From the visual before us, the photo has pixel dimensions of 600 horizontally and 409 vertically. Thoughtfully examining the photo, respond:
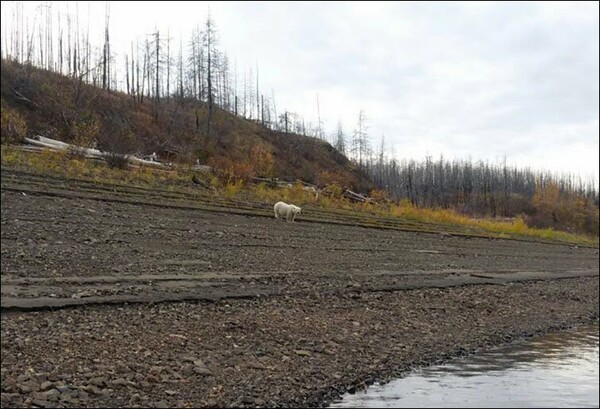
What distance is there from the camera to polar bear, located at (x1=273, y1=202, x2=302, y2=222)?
47.3 feet

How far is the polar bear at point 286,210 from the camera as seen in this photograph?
1442 cm

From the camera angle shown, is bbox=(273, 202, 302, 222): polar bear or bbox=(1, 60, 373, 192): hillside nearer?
bbox=(1, 60, 373, 192): hillside

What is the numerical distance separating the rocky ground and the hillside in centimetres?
113

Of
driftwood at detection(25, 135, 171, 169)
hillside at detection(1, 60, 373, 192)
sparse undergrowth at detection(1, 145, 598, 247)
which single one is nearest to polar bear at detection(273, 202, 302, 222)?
sparse undergrowth at detection(1, 145, 598, 247)

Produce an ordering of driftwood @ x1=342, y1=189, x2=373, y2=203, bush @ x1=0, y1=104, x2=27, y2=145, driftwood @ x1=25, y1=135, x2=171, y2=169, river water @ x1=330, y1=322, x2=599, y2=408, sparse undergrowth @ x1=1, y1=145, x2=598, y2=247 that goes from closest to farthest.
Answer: bush @ x1=0, y1=104, x2=27, y2=145 < river water @ x1=330, y1=322, x2=599, y2=408 < driftwood @ x1=25, y1=135, x2=171, y2=169 < sparse undergrowth @ x1=1, y1=145, x2=598, y2=247 < driftwood @ x1=342, y1=189, x2=373, y2=203

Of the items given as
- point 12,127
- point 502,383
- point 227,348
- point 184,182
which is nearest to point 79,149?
point 184,182

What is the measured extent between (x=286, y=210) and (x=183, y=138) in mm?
2982

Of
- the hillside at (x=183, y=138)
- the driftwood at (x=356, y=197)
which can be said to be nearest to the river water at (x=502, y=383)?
the driftwood at (x=356, y=197)

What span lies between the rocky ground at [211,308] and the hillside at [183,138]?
1133 millimetres

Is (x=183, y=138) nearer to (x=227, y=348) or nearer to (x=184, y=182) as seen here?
(x=184, y=182)

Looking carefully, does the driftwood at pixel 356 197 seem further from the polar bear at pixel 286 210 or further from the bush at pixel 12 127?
the bush at pixel 12 127

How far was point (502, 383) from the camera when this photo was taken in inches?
316

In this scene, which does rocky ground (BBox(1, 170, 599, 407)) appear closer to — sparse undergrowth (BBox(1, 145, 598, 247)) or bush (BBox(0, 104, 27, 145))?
sparse undergrowth (BBox(1, 145, 598, 247))

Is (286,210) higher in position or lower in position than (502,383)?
higher
